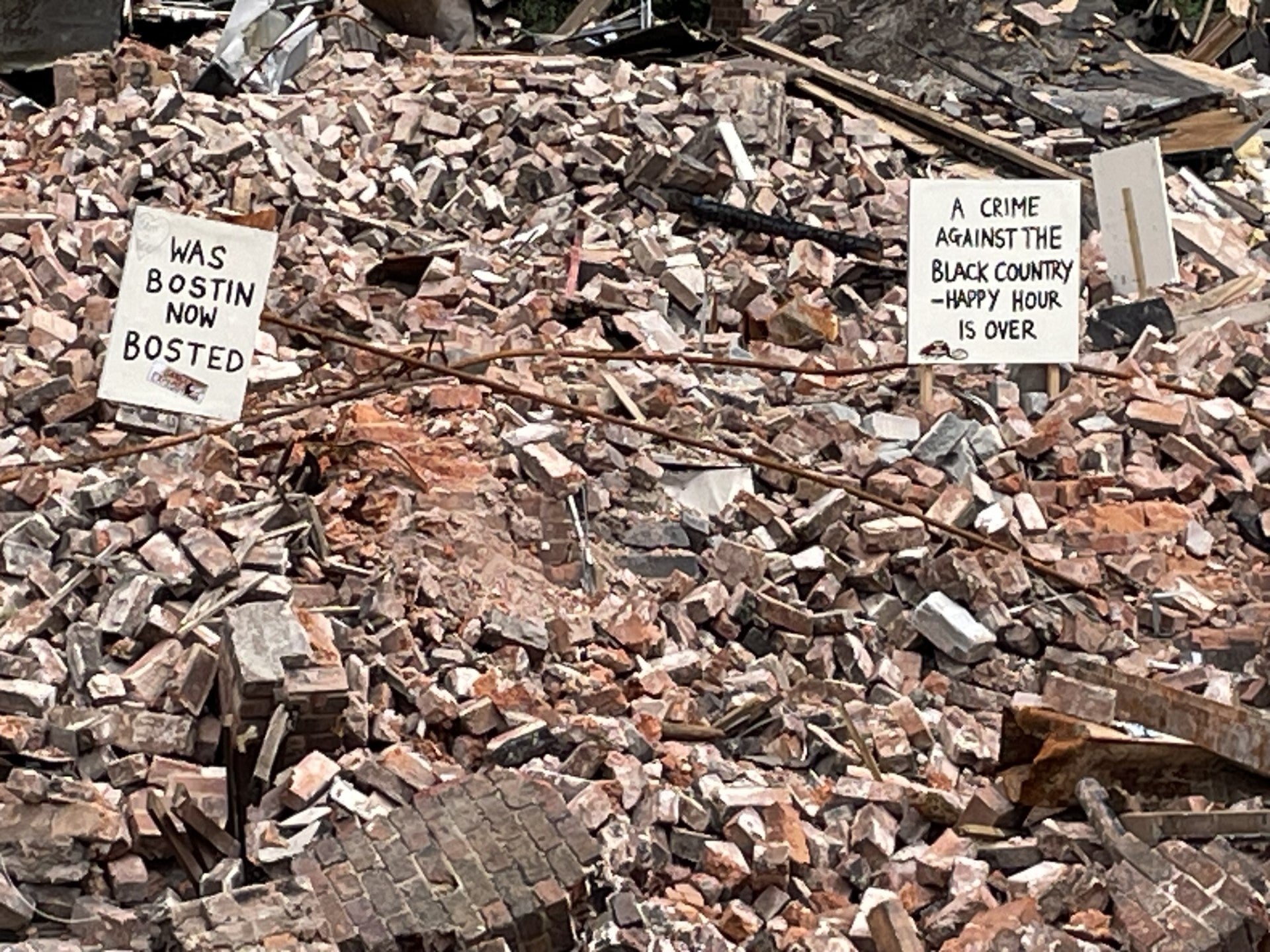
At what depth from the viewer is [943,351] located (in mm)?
6324

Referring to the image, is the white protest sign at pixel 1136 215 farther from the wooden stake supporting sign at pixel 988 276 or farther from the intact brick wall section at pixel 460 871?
the intact brick wall section at pixel 460 871

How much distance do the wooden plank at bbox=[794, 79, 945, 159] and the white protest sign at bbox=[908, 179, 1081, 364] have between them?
133 inches

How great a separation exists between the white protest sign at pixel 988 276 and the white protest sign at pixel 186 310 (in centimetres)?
228

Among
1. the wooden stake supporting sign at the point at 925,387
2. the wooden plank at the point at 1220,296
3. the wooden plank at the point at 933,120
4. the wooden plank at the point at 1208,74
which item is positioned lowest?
the wooden stake supporting sign at the point at 925,387

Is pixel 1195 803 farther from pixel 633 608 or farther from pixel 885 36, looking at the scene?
pixel 885 36

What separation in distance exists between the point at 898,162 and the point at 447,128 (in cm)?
232

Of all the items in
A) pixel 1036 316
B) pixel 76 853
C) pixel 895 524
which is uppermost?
pixel 1036 316

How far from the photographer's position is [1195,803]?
14.3 feet

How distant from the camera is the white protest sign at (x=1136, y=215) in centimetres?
758

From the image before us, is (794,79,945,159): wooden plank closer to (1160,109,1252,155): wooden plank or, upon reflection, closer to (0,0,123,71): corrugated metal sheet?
(1160,109,1252,155): wooden plank

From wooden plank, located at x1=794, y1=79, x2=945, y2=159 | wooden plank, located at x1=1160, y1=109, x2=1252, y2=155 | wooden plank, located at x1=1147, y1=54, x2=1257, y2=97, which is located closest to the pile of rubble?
wooden plank, located at x1=794, y1=79, x2=945, y2=159

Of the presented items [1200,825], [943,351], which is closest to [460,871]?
[1200,825]

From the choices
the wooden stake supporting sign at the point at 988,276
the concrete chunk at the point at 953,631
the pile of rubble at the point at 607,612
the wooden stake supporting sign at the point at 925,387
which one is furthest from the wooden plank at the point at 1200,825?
the wooden stake supporting sign at the point at 925,387

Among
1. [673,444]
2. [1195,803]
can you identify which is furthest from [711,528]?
[1195,803]
